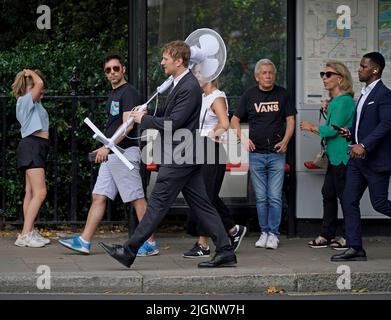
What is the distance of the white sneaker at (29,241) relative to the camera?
1097 centimetres

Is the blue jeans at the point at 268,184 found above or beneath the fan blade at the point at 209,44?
beneath

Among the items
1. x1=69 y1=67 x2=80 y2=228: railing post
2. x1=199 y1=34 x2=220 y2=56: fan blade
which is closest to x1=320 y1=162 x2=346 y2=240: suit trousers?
x1=199 y1=34 x2=220 y2=56: fan blade

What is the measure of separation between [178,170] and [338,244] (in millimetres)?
2422

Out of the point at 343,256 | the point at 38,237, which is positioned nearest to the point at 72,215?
the point at 38,237

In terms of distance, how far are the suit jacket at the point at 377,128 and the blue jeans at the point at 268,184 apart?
3.73 ft

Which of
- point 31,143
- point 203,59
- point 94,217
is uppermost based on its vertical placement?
point 203,59

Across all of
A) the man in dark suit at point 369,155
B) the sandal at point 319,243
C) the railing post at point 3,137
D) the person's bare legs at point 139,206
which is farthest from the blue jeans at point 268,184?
the railing post at point 3,137

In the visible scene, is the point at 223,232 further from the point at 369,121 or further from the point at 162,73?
the point at 162,73

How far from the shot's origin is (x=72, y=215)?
1181 cm

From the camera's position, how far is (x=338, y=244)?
11.0m

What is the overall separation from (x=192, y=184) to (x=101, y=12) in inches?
214

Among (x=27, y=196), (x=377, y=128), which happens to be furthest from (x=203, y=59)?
(x=27, y=196)

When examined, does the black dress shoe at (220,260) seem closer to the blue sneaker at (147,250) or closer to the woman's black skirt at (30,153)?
the blue sneaker at (147,250)

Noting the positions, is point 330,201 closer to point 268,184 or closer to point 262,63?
point 268,184
